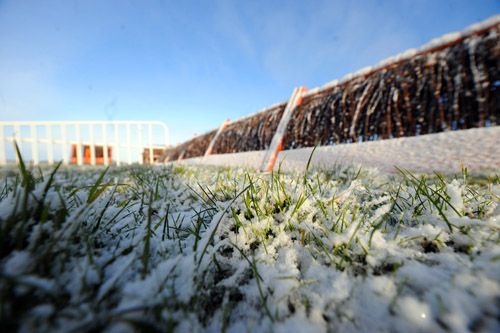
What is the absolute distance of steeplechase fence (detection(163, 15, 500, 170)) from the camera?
146cm

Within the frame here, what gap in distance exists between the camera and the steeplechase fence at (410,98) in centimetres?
146

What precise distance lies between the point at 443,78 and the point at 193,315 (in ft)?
7.16

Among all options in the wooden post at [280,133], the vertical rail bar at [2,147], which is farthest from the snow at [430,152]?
the vertical rail bar at [2,147]

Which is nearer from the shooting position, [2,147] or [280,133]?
[280,133]

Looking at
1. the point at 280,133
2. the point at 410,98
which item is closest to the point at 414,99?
the point at 410,98

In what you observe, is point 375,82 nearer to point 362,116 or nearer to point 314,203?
point 362,116

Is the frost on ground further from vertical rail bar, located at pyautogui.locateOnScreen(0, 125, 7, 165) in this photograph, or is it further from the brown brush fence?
vertical rail bar, located at pyautogui.locateOnScreen(0, 125, 7, 165)

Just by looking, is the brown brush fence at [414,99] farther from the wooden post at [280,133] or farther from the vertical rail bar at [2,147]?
the vertical rail bar at [2,147]

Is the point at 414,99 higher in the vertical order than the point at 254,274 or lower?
higher

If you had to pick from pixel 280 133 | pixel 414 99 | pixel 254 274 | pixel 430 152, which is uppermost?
pixel 414 99

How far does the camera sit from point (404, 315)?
1.03 ft

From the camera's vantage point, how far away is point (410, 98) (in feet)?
5.76

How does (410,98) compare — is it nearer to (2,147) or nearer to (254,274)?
(254,274)

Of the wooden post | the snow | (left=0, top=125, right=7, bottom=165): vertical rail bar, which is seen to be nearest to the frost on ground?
the snow
